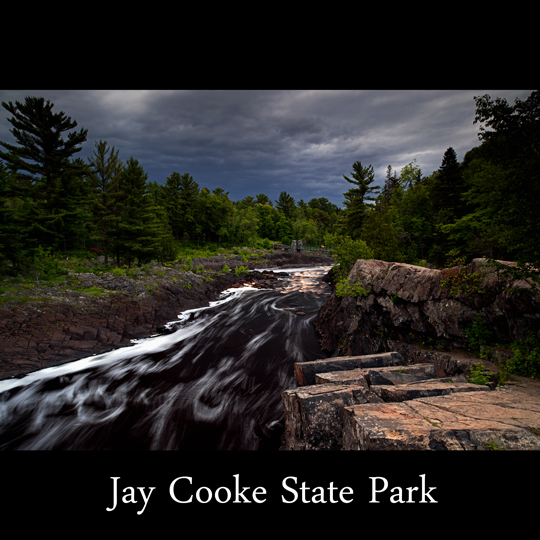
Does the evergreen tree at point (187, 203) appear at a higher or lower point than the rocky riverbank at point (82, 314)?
higher

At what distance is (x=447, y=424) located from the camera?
3.20 m

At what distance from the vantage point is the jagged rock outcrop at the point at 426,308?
6258 millimetres

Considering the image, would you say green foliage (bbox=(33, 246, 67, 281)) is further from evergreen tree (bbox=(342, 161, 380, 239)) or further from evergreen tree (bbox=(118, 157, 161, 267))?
evergreen tree (bbox=(342, 161, 380, 239))

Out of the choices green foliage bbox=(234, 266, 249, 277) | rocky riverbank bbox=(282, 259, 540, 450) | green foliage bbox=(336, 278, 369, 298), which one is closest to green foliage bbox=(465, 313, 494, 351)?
rocky riverbank bbox=(282, 259, 540, 450)

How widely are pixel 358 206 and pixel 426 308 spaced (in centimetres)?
2419

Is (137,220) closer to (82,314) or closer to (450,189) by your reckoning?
(82,314)

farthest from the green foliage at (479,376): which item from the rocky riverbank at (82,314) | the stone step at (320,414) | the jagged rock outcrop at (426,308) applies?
the rocky riverbank at (82,314)

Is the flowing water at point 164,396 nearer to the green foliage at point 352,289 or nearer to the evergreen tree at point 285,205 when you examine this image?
the green foliage at point 352,289

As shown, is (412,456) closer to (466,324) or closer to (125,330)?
(466,324)

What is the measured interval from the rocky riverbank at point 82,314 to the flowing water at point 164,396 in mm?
790
